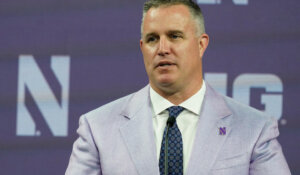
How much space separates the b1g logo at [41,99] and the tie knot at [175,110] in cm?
103

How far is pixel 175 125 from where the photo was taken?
222 cm

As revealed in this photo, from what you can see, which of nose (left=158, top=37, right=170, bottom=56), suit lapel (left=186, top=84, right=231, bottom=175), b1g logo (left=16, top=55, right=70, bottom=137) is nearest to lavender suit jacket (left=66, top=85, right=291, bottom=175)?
suit lapel (left=186, top=84, right=231, bottom=175)

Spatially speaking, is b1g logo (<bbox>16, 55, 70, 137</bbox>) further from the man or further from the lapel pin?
→ the lapel pin

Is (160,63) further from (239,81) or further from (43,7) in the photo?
(43,7)

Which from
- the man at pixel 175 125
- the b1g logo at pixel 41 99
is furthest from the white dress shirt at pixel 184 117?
the b1g logo at pixel 41 99

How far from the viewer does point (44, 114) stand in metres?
3.13

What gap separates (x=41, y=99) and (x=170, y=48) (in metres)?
1.19

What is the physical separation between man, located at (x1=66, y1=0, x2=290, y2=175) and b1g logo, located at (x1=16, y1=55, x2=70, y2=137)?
2.69ft

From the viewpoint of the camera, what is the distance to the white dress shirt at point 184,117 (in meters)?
2.24

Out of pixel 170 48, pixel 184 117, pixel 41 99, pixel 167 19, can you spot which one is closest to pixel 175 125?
pixel 184 117

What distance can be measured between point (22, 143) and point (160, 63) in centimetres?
131

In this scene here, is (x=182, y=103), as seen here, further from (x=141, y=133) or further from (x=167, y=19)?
(x=167, y=19)

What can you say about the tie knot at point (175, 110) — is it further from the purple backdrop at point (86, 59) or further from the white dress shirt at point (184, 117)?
the purple backdrop at point (86, 59)

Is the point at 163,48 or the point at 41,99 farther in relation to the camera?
the point at 41,99
